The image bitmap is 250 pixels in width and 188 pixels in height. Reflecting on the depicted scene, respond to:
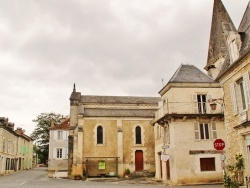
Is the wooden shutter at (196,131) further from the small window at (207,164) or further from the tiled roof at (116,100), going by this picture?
the tiled roof at (116,100)

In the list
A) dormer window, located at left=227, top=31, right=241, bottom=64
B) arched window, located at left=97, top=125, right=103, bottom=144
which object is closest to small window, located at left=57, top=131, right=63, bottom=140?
arched window, located at left=97, top=125, right=103, bottom=144

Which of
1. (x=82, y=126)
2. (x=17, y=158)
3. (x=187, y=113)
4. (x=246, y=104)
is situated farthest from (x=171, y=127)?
(x=17, y=158)

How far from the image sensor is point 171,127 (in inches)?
876

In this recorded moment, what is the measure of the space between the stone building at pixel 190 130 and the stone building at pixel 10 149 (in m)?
22.6

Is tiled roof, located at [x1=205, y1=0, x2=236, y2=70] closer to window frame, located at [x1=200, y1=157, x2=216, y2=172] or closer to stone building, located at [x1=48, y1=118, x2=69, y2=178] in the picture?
window frame, located at [x1=200, y1=157, x2=216, y2=172]

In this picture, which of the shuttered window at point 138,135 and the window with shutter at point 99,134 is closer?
the window with shutter at point 99,134

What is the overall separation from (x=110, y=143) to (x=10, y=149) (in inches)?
712

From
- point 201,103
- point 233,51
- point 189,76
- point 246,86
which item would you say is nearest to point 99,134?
point 189,76

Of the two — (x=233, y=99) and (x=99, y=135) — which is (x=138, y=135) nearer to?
(x=99, y=135)

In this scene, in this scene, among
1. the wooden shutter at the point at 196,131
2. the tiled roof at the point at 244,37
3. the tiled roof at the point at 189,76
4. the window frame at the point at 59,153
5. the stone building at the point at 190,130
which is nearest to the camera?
the tiled roof at the point at 244,37

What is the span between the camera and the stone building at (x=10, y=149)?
1464 inches

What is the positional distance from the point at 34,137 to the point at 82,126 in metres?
35.9

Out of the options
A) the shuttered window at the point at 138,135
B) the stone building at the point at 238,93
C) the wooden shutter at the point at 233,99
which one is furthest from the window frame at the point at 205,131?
the shuttered window at the point at 138,135

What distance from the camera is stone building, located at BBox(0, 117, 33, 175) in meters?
37.2
